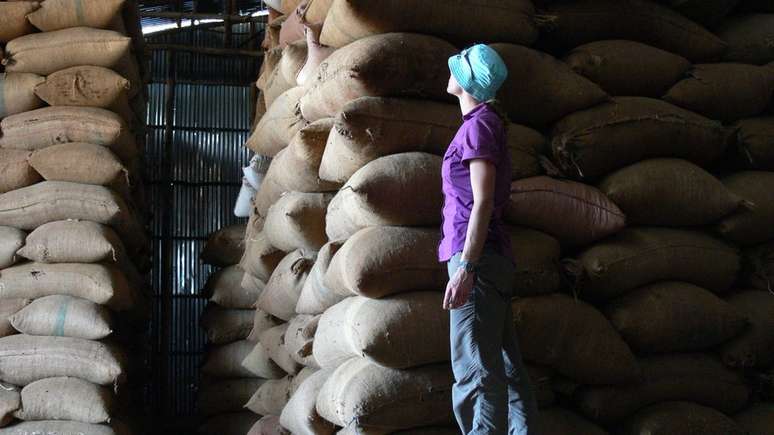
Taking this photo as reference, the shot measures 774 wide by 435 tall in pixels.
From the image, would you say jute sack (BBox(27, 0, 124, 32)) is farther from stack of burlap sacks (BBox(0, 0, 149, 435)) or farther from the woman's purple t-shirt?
the woman's purple t-shirt

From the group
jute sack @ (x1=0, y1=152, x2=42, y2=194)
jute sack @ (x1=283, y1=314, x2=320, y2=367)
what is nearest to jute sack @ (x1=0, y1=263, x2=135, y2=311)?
jute sack @ (x1=0, y1=152, x2=42, y2=194)

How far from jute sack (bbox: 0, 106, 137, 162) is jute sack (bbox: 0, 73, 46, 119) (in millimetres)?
58

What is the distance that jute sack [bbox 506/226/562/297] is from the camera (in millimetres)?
2828

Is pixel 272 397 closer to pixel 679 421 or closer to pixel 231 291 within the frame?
pixel 231 291

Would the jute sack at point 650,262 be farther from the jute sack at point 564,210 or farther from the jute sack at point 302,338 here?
the jute sack at point 302,338

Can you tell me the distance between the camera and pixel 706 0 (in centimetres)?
353

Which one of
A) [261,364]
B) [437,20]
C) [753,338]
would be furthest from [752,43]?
[261,364]

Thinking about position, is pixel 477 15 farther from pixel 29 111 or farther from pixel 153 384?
pixel 153 384

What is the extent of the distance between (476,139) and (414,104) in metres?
0.67

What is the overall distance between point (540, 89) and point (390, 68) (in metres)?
0.58

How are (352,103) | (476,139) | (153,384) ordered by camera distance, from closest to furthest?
(476,139) < (352,103) < (153,384)

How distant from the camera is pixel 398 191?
2.72 metres

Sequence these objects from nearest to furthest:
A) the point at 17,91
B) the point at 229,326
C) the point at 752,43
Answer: the point at 752,43, the point at 17,91, the point at 229,326

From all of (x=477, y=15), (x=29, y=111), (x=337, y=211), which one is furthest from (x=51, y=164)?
(x=477, y=15)
